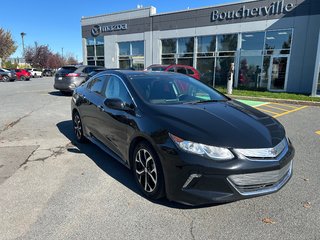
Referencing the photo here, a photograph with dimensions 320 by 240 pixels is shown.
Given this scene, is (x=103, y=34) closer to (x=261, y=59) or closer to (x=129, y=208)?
(x=261, y=59)

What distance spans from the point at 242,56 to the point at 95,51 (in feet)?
52.4


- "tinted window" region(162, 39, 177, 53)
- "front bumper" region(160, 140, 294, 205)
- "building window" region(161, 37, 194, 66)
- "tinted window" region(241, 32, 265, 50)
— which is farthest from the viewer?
"tinted window" region(162, 39, 177, 53)

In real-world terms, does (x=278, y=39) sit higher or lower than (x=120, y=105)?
higher

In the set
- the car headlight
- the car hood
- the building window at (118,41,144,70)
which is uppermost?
the building window at (118,41,144,70)

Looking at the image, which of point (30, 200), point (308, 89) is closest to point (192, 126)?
point (30, 200)

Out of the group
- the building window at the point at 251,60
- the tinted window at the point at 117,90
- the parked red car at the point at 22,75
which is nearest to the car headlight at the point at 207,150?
the tinted window at the point at 117,90

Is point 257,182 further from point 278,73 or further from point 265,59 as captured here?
point 265,59

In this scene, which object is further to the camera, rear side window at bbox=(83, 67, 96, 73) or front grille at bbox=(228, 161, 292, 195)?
rear side window at bbox=(83, 67, 96, 73)

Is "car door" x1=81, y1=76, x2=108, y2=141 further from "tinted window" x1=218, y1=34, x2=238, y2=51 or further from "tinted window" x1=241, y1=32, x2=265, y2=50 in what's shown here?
"tinted window" x1=218, y1=34, x2=238, y2=51

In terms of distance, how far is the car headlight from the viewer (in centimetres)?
272

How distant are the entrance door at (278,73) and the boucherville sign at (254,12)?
285cm

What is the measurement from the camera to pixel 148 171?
3.32 m

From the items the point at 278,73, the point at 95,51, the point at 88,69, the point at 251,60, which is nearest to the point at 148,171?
the point at 88,69

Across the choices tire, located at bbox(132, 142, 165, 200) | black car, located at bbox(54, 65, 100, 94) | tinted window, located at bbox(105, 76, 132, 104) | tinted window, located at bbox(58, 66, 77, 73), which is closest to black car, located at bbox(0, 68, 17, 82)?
black car, located at bbox(54, 65, 100, 94)
